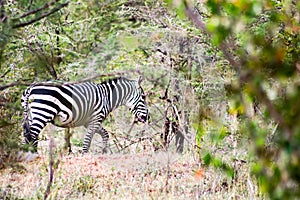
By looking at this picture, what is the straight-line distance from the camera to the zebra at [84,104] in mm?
7547

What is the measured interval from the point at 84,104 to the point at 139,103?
0.72 m

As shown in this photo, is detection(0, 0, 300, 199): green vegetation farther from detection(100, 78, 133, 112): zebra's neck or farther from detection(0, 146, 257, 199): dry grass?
detection(100, 78, 133, 112): zebra's neck

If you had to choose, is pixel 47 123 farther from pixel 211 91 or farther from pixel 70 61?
pixel 211 91

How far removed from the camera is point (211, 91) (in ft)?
19.1

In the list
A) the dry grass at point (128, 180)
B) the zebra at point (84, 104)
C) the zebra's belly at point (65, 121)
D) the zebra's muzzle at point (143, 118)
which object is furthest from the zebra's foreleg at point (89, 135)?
the dry grass at point (128, 180)

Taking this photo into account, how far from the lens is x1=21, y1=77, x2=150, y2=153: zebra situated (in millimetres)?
7547

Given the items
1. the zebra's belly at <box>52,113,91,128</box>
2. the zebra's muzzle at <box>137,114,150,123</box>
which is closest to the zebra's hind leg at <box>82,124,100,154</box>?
the zebra's belly at <box>52,113,91,128</box>

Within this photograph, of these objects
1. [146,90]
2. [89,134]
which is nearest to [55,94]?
[89,134]

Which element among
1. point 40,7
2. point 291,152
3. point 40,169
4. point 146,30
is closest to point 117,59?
point 146,30

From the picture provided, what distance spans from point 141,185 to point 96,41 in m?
3.21

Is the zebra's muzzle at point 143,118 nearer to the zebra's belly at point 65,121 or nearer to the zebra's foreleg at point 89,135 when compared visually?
the zebra's foreleg at point 89,135

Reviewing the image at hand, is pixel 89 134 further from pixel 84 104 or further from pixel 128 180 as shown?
pixel 128 180

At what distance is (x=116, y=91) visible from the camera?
8.86 m

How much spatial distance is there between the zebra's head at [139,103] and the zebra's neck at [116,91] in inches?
5.4
